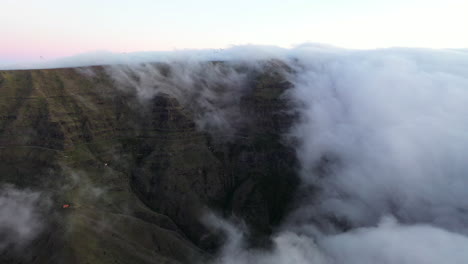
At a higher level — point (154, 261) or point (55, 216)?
point (55, 216)

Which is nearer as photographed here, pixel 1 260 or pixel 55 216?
pixel 1 260

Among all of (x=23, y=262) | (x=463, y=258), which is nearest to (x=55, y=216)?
(x=23, y=262)

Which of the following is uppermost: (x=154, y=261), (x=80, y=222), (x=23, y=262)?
A: (x=80, y=222)

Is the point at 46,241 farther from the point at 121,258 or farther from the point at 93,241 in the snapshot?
the point at 121,258

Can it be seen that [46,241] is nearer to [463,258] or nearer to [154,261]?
[154,261]

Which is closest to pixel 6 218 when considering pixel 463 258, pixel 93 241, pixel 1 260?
pixel 1 260

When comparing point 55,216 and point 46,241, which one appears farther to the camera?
point 55,216

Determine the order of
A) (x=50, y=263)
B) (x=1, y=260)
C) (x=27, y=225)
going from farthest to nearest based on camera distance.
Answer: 1. (x=27, y=225)
2. (x=1, y=260)
3. (x=50, y=263)

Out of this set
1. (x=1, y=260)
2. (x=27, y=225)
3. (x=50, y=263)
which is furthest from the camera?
(x=27, y=225)

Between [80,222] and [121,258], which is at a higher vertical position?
[80,222]
